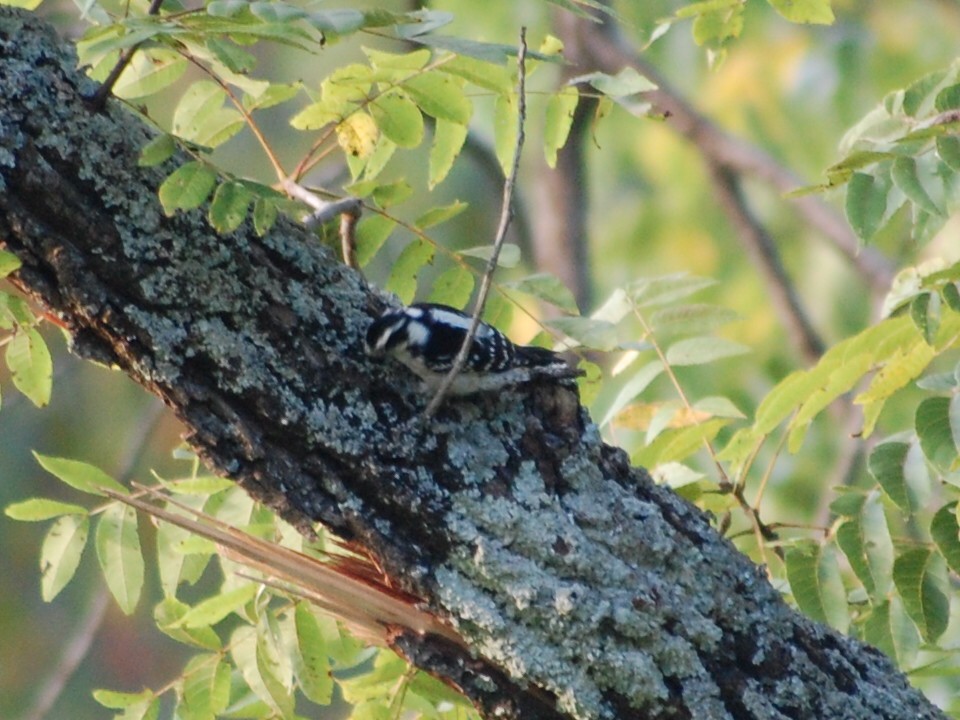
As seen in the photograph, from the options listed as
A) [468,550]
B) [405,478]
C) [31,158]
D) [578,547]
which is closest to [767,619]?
[578,547]

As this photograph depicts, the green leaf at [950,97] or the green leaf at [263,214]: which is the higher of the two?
the green leaf at [950,97]

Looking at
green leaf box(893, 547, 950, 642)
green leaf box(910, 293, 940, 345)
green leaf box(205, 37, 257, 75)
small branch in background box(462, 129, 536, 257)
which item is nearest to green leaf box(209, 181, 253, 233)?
green leaf box(205, 37, 257, 75)

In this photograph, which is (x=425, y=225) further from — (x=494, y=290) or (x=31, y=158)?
(x=31, y=158)

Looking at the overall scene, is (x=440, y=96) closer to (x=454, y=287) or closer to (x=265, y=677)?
(x=454, y=287)

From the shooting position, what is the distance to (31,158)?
180cm

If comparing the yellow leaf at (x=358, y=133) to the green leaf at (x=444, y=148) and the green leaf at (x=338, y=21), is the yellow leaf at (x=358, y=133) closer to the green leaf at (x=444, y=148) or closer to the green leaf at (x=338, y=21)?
the green leaf at (x=444, y=148)

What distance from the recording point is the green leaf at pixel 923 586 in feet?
7.52

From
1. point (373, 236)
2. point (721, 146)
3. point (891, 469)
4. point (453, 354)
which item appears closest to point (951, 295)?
point (891, 469)

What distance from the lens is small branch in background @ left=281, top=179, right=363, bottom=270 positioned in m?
2.28

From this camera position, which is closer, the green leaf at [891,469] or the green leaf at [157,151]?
the green leaf at [157,151]

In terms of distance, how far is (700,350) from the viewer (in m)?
2.73

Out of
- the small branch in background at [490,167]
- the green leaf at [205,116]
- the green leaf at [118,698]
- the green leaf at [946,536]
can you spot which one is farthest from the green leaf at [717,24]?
the small branch in background at [490,167]

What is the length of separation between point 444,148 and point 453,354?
0.54 m

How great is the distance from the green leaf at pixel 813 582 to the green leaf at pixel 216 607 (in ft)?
3.52
